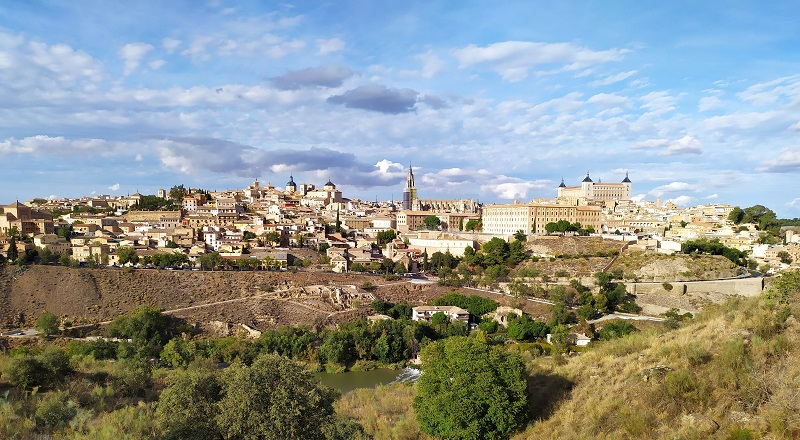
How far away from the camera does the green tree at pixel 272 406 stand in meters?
7.46

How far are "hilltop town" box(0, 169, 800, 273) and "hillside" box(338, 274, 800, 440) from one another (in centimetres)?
3146

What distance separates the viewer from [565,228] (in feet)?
171

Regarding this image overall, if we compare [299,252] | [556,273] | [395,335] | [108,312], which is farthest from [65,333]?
[556,273]

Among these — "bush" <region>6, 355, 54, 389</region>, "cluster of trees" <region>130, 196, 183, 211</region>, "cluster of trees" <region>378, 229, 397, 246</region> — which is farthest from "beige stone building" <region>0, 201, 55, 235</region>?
"bush" <region>6, 355, 54, 389</region>

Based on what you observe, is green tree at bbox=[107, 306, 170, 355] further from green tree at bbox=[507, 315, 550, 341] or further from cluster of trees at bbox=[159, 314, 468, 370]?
green tree at bbox=[507, 315, 550, 341]

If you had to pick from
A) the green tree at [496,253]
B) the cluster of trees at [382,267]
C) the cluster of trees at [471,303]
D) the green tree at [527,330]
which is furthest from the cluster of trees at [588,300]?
the cluster of trees at [382,267]

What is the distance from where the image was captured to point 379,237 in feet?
180

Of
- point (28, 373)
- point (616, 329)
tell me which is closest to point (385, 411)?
point (28, 373)

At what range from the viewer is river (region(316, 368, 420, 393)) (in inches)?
846

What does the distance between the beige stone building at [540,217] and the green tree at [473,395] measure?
45215mm

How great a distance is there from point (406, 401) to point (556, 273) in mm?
27716

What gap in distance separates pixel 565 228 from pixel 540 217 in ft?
13.6

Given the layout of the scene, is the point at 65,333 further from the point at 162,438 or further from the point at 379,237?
the point at 379,237

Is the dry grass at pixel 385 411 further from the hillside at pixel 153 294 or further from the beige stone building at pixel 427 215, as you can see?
the beige stone building at pixel 427 215
